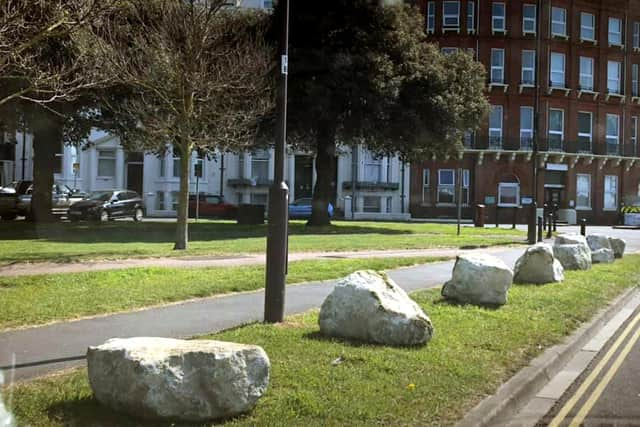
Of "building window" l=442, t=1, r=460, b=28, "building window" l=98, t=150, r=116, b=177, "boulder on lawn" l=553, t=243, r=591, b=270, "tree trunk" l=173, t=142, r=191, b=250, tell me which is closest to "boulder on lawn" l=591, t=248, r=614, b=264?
"boulder on lawn" l=553, t=243, r=591, b=270

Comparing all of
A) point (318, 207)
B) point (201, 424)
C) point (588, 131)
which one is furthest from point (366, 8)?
point (588, 131)

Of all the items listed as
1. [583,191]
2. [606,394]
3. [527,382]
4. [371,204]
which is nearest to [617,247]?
[606,394]

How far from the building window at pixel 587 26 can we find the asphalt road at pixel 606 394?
47.6 meters

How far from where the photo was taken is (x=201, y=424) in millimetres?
4754

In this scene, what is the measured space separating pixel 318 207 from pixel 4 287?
19624mm

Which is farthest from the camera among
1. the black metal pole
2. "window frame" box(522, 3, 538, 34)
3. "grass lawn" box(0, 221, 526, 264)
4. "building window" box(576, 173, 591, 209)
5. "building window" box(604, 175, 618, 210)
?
"building window" box(604, 175, 618, 210)

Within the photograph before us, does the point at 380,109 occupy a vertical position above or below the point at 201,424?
above

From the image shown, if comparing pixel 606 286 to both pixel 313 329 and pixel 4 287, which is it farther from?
pixel 4 287

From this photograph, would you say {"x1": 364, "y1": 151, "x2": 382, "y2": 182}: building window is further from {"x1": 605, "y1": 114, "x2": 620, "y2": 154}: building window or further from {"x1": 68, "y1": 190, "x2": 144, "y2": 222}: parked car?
{"x1": 68, "y1": 190, "x2": 144, "y2": 222}: parked car

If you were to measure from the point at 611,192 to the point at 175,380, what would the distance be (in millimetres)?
52308

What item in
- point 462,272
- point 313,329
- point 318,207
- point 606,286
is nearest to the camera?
point 313,329

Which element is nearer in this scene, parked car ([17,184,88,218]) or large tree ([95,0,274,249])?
large tree ([95,0,274,249])

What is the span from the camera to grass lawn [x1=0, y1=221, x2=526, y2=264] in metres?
16.1

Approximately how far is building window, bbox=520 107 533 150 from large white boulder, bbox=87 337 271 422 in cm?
4655
